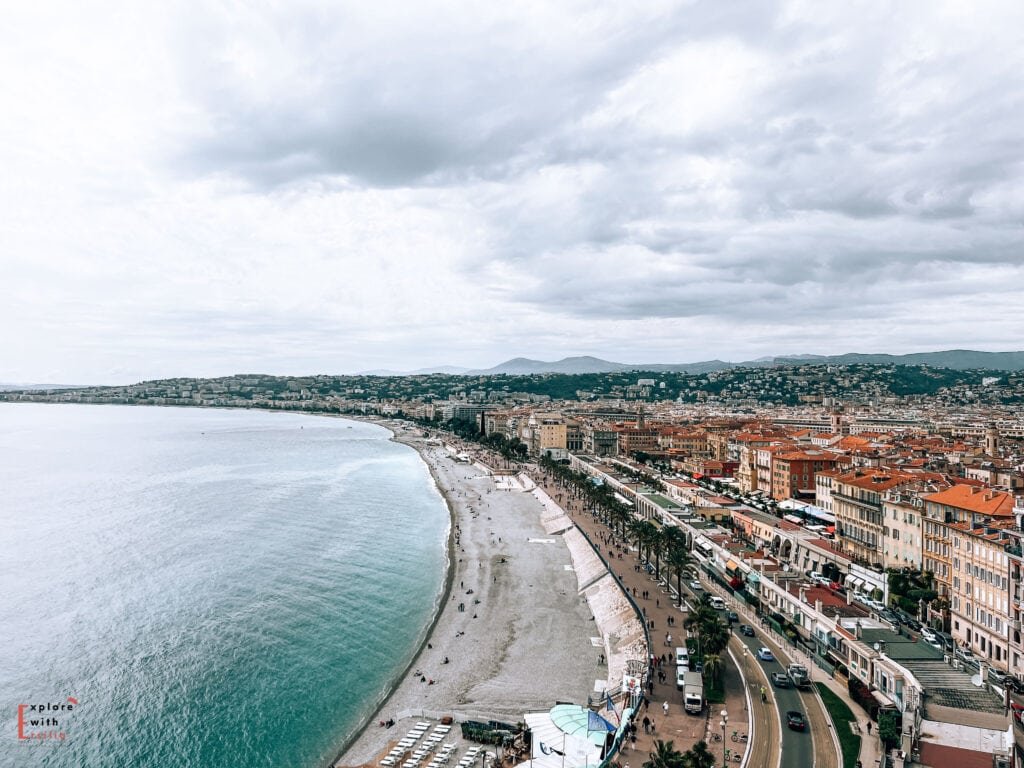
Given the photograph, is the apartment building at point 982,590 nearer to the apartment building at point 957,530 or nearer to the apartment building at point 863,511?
the apartment building at point 957,530

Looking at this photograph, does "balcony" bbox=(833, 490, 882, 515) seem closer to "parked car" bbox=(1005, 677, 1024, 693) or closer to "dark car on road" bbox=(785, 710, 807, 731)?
"parked car" bbox=(1005, 677, 1024, 693)

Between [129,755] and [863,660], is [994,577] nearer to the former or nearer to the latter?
[863,660]

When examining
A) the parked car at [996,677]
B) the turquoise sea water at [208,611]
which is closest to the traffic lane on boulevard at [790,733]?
the parked car at [996,677]

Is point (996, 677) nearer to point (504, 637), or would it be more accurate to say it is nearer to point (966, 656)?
point (966, 656)

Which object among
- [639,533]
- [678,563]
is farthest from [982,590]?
[639,533]

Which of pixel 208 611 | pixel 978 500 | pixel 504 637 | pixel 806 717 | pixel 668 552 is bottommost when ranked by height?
pixel 504 637

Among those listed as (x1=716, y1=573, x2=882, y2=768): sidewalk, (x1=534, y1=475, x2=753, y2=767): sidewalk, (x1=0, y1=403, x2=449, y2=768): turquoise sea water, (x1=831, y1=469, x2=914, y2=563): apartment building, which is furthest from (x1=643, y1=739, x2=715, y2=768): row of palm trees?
(x1=831, y1=469, x2=914, y2=563): apartment building

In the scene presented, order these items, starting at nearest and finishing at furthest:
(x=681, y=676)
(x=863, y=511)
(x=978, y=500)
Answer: (x=681, y=676) < (x=978, y=500) < (x=863, y=511)
